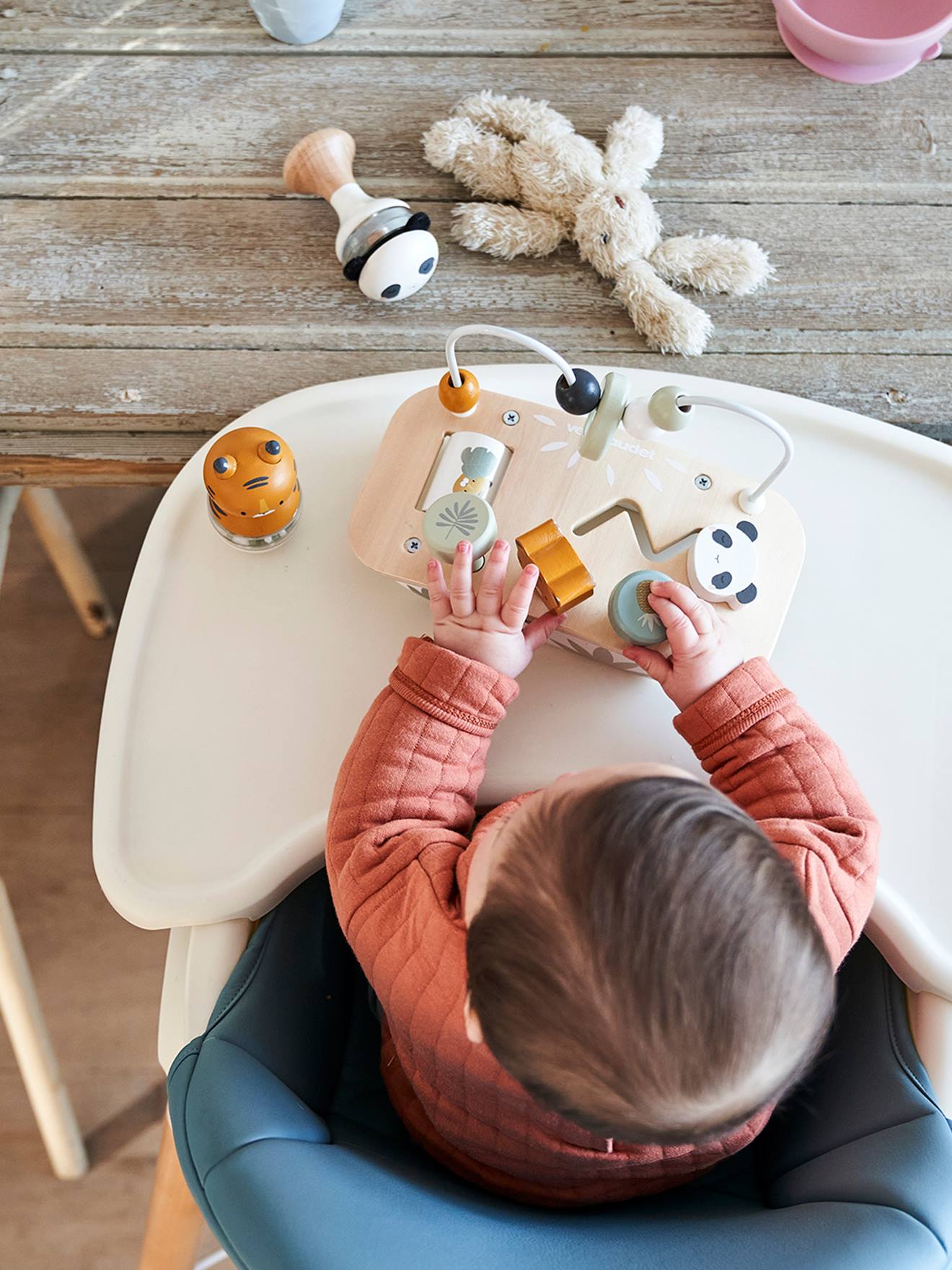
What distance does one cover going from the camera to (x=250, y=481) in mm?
683

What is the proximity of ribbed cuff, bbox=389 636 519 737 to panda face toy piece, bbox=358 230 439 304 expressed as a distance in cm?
35

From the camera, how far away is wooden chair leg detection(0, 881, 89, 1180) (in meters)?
0.97

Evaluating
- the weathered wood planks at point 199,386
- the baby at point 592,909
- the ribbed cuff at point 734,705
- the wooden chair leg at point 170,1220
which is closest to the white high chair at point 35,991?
the weathered wood planks at point 199,386

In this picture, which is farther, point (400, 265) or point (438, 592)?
point (400, 265)

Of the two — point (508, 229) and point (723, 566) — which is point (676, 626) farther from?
point (508, 229)

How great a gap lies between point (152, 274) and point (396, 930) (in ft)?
2.11

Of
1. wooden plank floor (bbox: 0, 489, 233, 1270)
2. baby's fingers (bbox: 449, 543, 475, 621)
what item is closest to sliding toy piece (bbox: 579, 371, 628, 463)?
baby's fingers (bbox: 449, 543, 475, 621)

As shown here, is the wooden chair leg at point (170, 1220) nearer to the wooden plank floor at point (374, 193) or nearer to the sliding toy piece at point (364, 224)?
the wooden plank floor at point (374, 193)

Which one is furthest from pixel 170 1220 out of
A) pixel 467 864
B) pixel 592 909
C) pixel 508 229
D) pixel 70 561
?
pixel 508 229

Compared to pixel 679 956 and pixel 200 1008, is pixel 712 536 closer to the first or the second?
pixel 679 956

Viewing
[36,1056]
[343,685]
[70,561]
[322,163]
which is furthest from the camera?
[70,561]

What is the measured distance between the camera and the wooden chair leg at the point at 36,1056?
968 mm

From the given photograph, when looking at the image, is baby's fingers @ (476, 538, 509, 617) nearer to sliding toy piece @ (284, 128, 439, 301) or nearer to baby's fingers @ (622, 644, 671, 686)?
baby's fingers @ (622, 644, 671, 686)

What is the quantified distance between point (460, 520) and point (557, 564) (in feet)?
0.25
